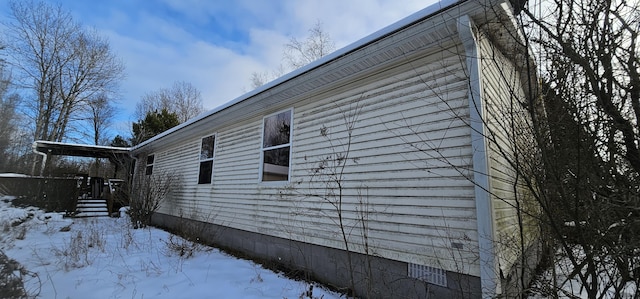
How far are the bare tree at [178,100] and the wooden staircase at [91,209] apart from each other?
14928mm

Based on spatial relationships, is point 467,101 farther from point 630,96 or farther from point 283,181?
point 283,181

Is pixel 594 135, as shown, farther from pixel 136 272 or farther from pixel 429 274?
pixel 136 272

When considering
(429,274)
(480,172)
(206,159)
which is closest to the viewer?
(480,172)

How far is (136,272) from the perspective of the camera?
15.0 ft

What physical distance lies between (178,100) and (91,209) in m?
16.7

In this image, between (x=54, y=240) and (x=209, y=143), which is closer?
(x=54, y=240)

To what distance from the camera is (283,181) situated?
5301 millimetres

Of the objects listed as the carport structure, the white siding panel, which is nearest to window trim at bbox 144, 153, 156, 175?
the carport structure

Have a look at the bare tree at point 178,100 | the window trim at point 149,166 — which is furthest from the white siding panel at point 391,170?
the bare tree at point 178,100

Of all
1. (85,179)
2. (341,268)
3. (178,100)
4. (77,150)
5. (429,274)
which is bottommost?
(341,268)

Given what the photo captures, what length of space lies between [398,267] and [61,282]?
460cm

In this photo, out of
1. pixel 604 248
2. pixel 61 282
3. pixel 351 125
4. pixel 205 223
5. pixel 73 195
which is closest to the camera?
pixel 604 248

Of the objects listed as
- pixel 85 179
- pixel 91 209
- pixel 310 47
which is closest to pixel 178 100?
pixel 85 179

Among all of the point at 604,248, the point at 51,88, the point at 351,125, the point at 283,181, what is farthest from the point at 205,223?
the point at 51,88
